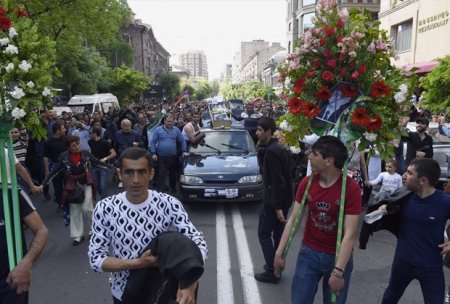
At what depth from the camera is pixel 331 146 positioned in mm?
2969

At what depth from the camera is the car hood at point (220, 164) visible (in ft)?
25.0

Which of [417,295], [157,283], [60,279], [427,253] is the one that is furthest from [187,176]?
[157,283]

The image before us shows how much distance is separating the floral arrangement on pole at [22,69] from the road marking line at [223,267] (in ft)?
8.32

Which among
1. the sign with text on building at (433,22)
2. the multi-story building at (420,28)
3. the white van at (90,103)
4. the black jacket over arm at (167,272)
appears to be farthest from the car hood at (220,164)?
the sign with text on building at (433,22)

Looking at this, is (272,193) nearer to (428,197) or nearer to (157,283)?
(428,197)

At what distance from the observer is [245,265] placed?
5.04m

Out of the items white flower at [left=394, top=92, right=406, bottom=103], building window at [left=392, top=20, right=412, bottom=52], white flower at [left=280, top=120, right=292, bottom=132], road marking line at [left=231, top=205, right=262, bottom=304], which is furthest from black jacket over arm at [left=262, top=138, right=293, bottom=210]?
building window at [left=392, top=20, right=412, bottom=52]

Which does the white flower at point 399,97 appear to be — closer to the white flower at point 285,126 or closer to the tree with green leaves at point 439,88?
the white flower at point 285,126

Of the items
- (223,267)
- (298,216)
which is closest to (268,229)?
(223,267)

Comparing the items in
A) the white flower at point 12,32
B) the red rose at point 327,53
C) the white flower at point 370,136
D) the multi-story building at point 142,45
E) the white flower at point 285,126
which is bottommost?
the white flower at point 370,136

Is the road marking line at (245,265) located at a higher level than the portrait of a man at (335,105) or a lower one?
lower

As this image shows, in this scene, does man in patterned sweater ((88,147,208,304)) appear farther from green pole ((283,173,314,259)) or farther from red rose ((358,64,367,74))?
red rose ((358,64,367,74))

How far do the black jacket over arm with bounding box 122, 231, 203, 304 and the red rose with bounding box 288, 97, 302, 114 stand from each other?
1.78 meters

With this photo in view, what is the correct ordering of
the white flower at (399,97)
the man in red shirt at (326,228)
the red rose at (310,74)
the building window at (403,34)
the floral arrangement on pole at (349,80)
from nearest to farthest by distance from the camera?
the man in red shirt at (326,228)
the white flower at (399,97)
the floral arrangement on pole at (349,80)
the red rose at (310,74)
the building window at (403,34)
